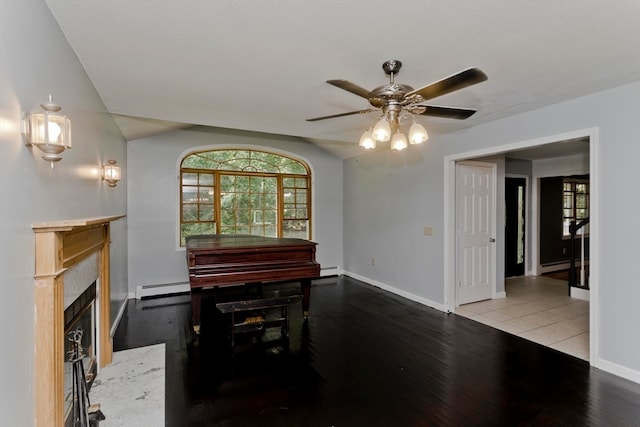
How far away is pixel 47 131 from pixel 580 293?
644 centimetres

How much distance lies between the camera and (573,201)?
7.22 m

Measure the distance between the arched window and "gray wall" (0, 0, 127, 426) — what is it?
3.48 m

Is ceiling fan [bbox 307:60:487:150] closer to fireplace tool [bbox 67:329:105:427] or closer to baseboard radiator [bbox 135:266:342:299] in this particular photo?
fireplace tool [bbox 67:329:105:427]

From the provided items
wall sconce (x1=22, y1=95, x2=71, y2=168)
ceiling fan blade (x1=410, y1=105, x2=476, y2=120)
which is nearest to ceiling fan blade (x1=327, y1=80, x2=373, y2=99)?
ceiling fan blade (x1=410, y1=105, x2=476, y2=120)

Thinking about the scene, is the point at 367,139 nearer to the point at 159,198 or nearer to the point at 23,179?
the point at 23,179

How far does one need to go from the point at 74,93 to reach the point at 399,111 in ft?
7.22

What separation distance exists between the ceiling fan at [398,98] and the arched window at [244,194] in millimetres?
3858

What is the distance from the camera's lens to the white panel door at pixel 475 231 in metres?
4.55

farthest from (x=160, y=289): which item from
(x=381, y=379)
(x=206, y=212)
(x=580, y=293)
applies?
(x=580, y=293)

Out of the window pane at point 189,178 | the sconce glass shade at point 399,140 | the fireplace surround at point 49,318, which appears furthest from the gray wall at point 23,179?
the window pane at point 189,178

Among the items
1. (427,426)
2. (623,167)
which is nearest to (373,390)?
(427,426)

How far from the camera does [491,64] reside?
232 cm

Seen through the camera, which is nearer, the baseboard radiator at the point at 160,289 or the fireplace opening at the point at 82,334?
the fireplace opening at the point at 82,334

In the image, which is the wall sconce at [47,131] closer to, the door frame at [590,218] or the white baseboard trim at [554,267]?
the door frame at [590,218]
